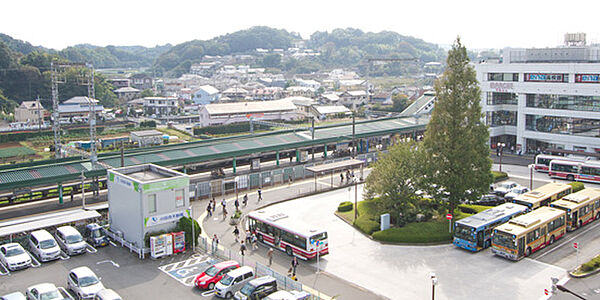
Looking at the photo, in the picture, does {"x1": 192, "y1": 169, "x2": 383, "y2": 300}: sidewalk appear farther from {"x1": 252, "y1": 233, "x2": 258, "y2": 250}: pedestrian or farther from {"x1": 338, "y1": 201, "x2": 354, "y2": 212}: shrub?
{"x1": 338, "y1": 201, "x2": 354, "y2": 212}: shrub

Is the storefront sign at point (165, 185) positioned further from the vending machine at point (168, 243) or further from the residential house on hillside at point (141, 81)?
the residential house on hillside at point (141, 81)

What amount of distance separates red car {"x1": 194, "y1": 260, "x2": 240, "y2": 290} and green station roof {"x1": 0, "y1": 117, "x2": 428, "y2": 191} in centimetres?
1462

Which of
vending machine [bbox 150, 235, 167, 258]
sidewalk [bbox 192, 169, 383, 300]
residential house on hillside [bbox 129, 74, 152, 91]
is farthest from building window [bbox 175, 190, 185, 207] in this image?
residential house on hillside [bbox 129, 74, 152, 91]

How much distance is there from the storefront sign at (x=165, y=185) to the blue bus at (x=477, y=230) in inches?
515

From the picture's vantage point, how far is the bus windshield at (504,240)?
20.2 metres

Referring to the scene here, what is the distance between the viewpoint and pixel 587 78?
3931 centimetres

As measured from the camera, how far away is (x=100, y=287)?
687 inches

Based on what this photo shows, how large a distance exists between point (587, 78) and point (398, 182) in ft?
82.4

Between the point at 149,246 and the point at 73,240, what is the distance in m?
3.63

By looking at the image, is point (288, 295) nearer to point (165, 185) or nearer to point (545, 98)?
point (165, 185)

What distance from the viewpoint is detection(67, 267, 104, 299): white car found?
1703cm

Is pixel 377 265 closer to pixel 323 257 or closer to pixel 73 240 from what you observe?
pixel 323 257

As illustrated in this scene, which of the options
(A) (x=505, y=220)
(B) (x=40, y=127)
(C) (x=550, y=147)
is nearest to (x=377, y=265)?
(A) (x=505, y=220)

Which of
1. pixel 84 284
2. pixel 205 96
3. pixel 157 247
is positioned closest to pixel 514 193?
pixel 157 247
